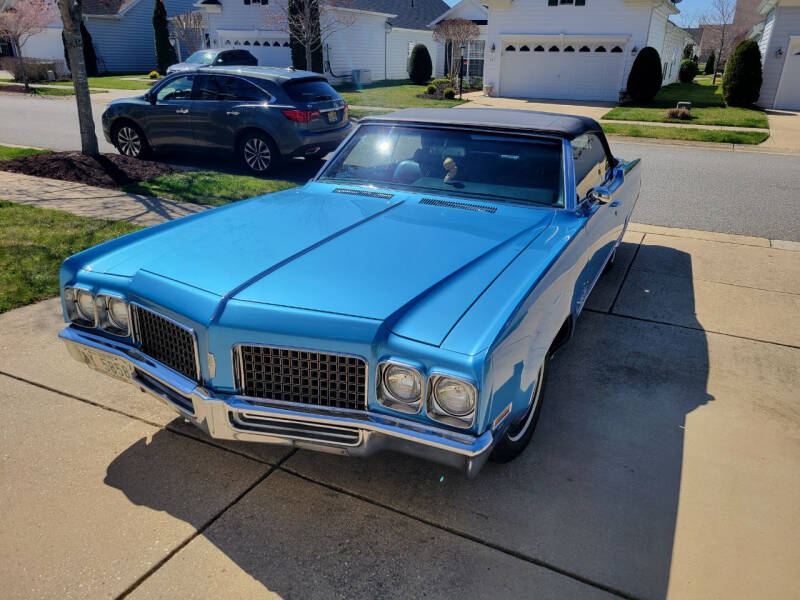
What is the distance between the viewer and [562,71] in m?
25.9

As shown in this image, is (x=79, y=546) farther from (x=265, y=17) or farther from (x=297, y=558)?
(x=265, y=17)

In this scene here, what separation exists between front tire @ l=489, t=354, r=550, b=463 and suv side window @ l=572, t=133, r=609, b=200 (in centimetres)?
140

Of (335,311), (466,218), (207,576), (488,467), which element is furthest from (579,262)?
(207,576)

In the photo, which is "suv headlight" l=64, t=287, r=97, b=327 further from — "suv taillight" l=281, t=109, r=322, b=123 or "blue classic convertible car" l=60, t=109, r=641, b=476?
"suv taillight" l=281, t=109, r=322, b=123

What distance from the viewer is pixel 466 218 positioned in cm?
370

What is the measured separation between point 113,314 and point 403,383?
1.54 m

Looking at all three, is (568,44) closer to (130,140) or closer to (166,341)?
(130,140)

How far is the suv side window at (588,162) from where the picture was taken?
13.6ft

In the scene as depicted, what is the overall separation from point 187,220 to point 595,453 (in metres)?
2.69

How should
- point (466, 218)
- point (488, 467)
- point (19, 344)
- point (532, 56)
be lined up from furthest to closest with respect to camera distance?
point (532, 56), point (19, 344), point (466, 218), point (488, 467)

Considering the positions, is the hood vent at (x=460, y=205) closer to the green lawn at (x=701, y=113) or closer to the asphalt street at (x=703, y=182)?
the asphalt street at (x=703, y=182)

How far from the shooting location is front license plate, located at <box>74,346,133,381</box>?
2.99 meters

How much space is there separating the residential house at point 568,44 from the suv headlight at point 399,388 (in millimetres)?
25606

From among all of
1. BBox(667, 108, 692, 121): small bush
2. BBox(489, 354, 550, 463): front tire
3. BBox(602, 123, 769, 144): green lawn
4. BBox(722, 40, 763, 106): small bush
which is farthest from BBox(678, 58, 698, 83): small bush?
BBox(489, 354, 550, 463): front tire
